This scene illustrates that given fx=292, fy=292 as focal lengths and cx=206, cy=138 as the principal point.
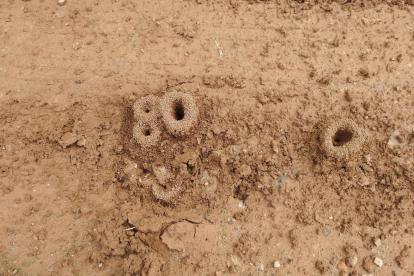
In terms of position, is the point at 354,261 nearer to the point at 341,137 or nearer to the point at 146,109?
the point at 341,137

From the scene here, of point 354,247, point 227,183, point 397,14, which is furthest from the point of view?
point 397,14

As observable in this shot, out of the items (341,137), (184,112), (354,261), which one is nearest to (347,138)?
(341,137)

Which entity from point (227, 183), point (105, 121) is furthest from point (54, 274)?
point (227, 183)

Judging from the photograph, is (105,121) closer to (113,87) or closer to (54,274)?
(113,87)

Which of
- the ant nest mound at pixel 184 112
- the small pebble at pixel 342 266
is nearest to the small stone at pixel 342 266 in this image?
the small pebble at pixel 342 266

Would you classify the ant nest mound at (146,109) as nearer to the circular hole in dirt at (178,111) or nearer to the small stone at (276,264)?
the circular hole in dirt at (178,111)

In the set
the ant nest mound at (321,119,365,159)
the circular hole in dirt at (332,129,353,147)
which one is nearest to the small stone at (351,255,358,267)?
the ant nest mound at (321,119,365,159)
